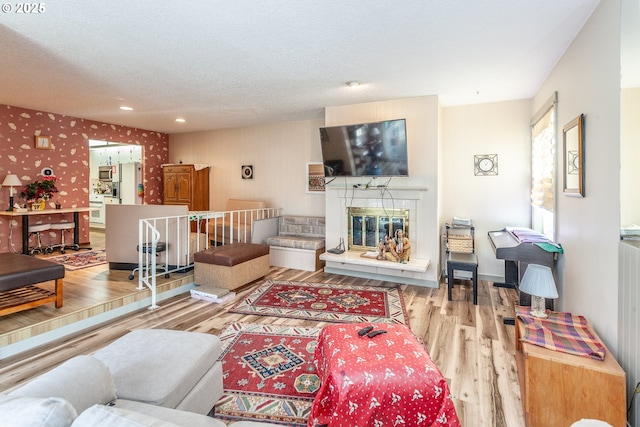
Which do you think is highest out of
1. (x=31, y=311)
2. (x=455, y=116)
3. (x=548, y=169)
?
(x=455, y=116)

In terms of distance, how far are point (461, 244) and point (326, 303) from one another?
2.10 meters

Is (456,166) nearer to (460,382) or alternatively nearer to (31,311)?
(460,382)

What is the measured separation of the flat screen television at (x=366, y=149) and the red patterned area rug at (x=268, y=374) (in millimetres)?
2480

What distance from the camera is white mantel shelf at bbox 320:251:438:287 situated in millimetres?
4270

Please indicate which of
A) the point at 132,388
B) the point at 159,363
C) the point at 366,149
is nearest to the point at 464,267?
the point at 366,149

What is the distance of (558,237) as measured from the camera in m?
3.05

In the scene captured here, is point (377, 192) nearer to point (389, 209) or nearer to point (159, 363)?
point (389, 209)

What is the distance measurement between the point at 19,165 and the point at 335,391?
21.2 ft

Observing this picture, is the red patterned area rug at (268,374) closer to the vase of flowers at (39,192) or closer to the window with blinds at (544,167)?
the window with blinds at (544,167)

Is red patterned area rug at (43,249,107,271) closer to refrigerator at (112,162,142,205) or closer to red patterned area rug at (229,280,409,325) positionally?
red patterned area rug at (229,280,409,325)

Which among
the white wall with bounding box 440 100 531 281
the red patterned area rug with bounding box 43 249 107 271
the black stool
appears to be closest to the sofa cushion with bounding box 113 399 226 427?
the black stool

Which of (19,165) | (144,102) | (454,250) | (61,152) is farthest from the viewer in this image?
(61,152)

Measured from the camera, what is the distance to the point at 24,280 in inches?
109

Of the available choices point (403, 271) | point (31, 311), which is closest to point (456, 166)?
point (403, 271)
